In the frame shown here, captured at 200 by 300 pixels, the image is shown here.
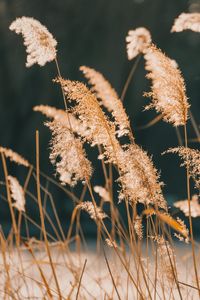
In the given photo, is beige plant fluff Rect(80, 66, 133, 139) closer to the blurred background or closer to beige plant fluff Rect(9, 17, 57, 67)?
beige plant fluff Rect(9, 17, 57, 67)

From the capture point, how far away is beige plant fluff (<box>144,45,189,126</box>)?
932mm

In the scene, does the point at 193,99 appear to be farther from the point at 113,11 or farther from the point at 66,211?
the point at 66,211

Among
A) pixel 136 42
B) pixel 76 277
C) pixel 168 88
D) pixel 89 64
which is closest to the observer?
pixel 168 88

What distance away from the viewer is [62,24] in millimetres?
4992

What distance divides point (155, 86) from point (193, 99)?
398cm

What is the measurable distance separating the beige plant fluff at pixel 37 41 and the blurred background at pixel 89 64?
12.2 feet

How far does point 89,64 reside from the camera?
4.97 m

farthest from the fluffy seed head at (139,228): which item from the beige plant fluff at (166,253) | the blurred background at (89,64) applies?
the blurred background at (89,64)

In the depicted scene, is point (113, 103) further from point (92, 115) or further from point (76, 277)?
point (76, 277)

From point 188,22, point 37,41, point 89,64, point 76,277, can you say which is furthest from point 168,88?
point 89,64

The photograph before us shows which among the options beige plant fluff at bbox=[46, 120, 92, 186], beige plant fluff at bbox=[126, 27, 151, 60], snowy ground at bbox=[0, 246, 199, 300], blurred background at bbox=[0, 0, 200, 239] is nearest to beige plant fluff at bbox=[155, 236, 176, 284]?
snowy ground at bbox=[0, 246, 199, 300]

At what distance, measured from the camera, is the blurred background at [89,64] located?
478 cm

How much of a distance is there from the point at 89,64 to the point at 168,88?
13.3ft

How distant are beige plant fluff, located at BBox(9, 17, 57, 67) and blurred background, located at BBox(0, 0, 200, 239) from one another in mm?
3725
